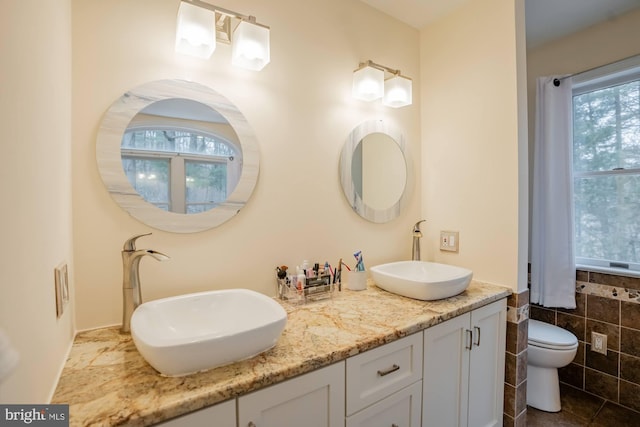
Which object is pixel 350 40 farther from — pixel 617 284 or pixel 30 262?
pixel 617 284

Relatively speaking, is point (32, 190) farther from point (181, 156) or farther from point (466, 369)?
point (466, 369)

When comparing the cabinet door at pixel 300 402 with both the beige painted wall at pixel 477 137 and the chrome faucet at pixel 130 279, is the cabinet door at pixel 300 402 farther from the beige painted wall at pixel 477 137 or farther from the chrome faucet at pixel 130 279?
the beige painted wall at pixel 477 137

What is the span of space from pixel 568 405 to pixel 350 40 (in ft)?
8.92

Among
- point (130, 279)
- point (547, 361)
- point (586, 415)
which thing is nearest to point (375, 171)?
point (130, 279)

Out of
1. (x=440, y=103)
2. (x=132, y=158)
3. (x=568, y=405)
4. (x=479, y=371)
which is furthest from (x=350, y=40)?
(x=568, y=405)

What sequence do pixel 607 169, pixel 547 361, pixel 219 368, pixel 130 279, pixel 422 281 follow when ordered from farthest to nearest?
pixel 607 169, pixel 547 361, pixel 422 281, pixel 130 279, pixel 219 368

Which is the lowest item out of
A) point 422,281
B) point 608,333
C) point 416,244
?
point 608,333

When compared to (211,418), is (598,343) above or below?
below

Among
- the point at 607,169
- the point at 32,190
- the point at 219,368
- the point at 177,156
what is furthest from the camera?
the point at 607,169

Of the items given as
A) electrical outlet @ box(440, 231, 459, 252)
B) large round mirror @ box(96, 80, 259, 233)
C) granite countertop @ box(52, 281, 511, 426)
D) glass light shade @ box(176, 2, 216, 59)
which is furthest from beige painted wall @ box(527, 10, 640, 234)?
glass light shade @ box(176, 2, 216, 59)

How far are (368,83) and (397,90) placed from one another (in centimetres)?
20

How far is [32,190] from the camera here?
669 mm

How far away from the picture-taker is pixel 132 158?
114 cm

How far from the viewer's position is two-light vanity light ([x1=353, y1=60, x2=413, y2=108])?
1.65 metres
